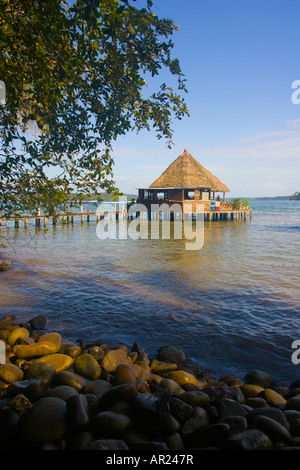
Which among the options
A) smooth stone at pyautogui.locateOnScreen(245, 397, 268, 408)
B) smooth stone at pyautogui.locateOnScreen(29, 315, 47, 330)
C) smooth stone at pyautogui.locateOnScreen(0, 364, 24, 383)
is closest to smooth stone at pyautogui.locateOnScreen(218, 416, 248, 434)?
smooth stone at pyautogui.locateOnScreen(245, 397, 268, 408)

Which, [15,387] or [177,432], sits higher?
[15,387]

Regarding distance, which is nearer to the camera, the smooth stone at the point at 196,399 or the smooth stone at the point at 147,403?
the smooth stone at the point at 147,403

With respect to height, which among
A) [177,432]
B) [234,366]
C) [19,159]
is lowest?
[234,366]

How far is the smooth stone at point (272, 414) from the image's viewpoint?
328 cm

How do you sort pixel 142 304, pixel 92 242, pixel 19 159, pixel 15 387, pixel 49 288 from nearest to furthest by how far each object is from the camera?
1. pixel 15 387
2. pixel 19 159
3. pixel 142 304
4. pixel 49 288
5. pixel 92 242

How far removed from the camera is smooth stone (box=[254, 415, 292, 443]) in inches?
117

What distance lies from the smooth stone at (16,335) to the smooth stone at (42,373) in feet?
4.74

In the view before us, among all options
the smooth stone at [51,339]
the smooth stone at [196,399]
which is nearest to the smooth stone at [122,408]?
the smooth stone at [196,399]

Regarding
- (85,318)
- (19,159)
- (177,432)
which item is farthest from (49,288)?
(177,432)

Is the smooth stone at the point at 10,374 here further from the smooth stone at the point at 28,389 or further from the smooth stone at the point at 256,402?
the smooth stone at the point at 256,402

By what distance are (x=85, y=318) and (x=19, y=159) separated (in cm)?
429

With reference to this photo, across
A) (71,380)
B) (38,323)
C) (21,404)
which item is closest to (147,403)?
(71,380)

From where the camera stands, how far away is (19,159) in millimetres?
4559
